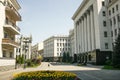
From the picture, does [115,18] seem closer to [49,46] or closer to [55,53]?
[55,53]

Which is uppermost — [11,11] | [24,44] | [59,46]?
[11,11]

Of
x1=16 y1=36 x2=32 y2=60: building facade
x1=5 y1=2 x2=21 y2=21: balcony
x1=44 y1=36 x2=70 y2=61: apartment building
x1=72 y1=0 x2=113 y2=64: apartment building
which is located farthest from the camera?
x1=44 y1=36 x2=70 y2=61: apartment building

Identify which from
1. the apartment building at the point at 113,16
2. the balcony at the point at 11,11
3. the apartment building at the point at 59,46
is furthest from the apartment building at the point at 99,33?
the apartment building at the point at 59,46

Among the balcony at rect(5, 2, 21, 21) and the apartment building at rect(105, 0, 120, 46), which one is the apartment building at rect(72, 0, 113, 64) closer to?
the apartment building at rect(105, 0, 120, 46)

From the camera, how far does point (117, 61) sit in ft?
123

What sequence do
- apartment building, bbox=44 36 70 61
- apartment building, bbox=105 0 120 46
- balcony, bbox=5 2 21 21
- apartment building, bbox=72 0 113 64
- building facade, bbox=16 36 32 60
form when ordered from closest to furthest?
balcony, bbox=5 2 21 21, apartment building, bbox=105 0 120 46, building facade, bbox=16 36 32 60, apartment building, bbox=72 0 113 64, apartment building, bbox=44 36 70 61

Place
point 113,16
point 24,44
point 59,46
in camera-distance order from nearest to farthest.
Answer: point 113,16, point 24,44, point 59,46

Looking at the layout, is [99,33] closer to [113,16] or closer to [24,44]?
[113,16]

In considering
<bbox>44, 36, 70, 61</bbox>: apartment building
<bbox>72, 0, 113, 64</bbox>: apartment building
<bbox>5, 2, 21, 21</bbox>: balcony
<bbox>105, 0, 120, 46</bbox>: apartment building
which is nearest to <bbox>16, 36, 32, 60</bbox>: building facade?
<bbox>5, 2, 21, 21</bbox>: balcony

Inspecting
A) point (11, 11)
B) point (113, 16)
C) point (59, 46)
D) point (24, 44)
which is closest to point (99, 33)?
point (113, 16)

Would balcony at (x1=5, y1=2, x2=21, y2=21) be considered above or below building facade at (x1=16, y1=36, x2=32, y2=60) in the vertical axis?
above

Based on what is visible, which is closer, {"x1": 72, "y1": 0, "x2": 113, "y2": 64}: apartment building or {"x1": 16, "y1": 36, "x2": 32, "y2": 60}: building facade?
{"x1": 16, "y1": 36, "x2": 32, "y2": 60}: building facade

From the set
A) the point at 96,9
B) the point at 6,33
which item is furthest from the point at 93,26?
the point at 6,33

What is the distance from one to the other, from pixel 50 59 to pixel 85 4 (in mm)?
79690
